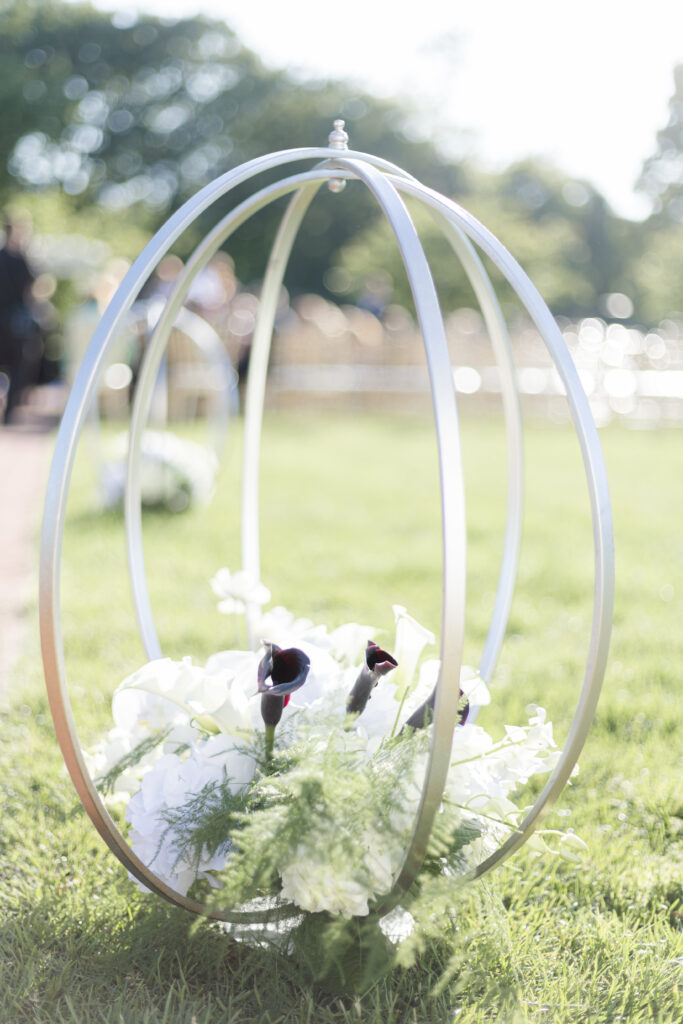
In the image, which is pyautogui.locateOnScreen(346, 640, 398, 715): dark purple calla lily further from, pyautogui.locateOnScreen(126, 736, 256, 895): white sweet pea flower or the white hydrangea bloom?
pyautogui.locateOnScreen(126, 736, 256, 895): white sweet pea flower

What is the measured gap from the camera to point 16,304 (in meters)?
9.91

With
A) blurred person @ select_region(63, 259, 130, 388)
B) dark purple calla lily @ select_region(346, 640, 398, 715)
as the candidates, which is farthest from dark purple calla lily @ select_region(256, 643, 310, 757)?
blurred person @ select_region(63, 259, 130, 388)

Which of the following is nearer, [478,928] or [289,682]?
[289,682]

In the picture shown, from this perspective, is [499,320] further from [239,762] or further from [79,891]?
[79,891]

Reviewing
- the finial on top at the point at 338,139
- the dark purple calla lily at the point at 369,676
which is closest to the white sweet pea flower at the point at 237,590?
the dark purple calla lily at the point at 369,676

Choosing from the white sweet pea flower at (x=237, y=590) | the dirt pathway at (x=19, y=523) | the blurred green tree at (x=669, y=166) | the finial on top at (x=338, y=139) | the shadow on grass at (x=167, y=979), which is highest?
the blurred green tree at (x=669, y=166)

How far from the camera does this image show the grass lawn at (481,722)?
5.38ft

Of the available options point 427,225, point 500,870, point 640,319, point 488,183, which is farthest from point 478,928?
point 640,319

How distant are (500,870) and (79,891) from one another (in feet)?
2.81

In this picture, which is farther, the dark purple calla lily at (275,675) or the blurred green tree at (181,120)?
the blurred green tree at (181,120)

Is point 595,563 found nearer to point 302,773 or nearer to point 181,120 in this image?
point 302,773

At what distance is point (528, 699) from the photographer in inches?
123

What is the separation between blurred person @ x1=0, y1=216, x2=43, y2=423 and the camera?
977 cm

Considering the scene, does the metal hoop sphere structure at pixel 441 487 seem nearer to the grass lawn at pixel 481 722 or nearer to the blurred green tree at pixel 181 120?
the grass lawn at pixel 481 722
